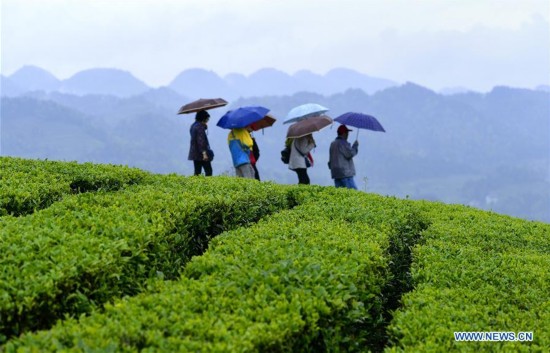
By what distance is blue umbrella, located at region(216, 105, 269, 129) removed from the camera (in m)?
14.6

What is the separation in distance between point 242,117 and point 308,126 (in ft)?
6.02

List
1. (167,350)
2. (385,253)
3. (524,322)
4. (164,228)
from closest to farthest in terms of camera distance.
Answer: (167,350), (524,322), (164,228), (385,253)

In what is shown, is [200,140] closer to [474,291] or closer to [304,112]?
[304,112]

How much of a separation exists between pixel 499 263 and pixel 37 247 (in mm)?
6154

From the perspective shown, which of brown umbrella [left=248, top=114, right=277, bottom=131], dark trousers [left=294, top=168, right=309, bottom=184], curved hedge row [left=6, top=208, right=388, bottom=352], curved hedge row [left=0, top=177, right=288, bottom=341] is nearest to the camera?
curved hedge row [left=6, top=208, right=388, bottom=352]

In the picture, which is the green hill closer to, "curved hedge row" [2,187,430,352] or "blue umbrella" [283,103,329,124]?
"curved hedge row" [2,187,430,352]

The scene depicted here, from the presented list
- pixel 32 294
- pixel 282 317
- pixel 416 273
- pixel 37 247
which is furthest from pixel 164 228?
pixel 416 273

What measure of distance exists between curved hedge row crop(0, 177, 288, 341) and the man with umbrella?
5.72 metres

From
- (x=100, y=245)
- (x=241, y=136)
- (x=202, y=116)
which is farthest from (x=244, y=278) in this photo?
(x=202, y=116)

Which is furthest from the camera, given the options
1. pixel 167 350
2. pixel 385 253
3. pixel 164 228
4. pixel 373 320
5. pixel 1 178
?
pixel 1 178

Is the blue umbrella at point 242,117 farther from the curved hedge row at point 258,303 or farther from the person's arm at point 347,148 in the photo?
the curved hedge row at point 258,303

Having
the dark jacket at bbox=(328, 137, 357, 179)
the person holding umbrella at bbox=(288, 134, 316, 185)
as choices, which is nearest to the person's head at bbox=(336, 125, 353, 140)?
the dark jacket at bbox=(328, 137, 357, 179)

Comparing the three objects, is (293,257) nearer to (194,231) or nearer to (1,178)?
(194,231)

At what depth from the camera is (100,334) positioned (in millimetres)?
4512
